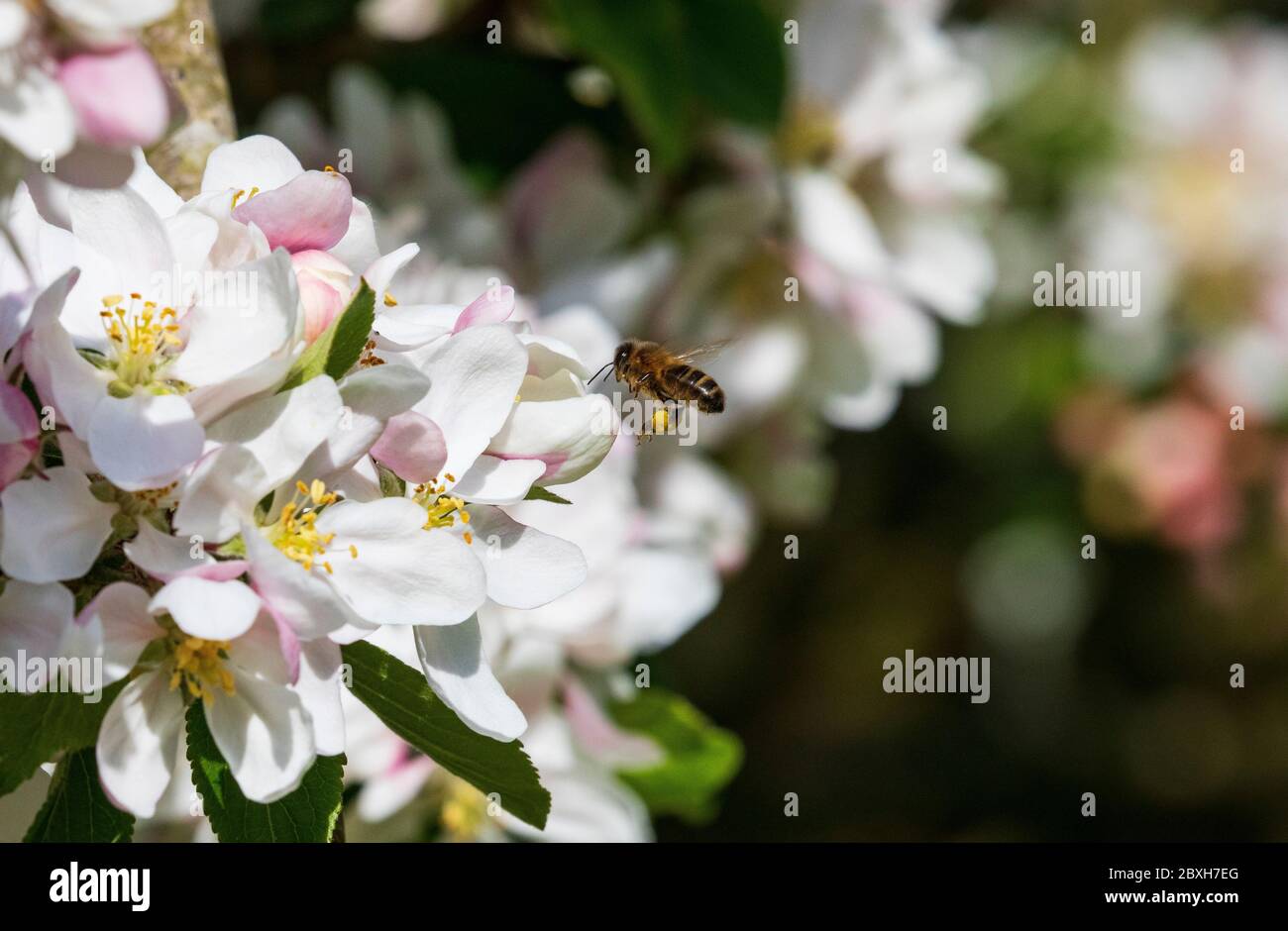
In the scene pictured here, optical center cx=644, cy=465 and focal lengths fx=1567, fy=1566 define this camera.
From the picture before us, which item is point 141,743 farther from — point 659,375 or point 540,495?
point 659,375

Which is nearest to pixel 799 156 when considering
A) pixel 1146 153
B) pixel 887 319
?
pixel 887 319

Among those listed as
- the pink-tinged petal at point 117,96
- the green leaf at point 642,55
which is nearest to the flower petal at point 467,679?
the pink-tinged petal at point 117,96
